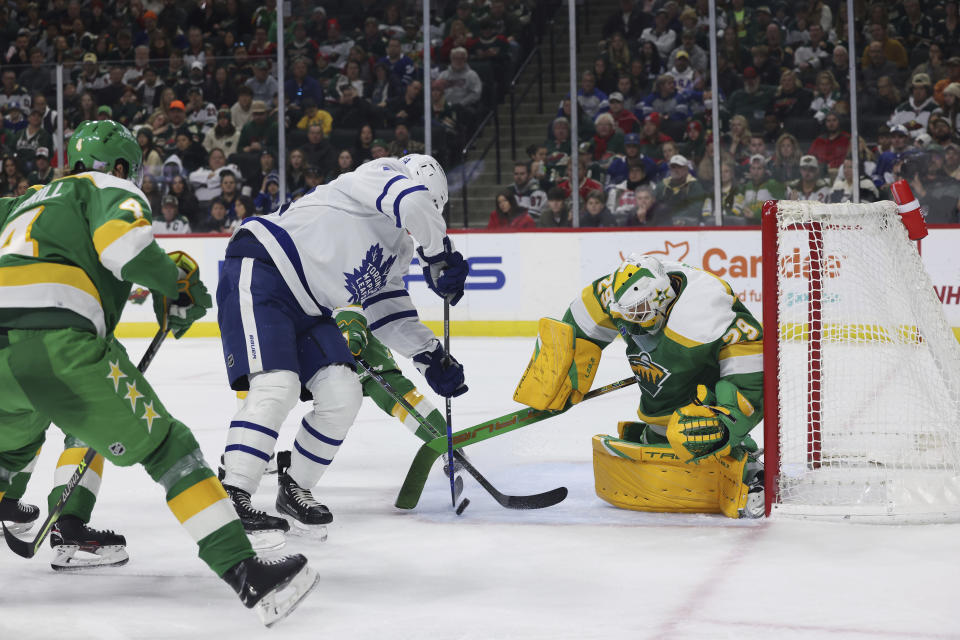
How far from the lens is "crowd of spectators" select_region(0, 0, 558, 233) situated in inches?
314

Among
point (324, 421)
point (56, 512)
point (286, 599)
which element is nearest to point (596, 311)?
point (324, 421)

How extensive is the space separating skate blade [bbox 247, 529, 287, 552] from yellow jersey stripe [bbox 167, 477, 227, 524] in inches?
26.1

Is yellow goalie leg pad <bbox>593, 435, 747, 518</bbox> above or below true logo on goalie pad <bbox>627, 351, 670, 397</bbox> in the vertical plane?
below

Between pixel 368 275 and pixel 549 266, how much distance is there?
446cm

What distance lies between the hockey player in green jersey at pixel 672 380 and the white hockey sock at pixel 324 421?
55 cm

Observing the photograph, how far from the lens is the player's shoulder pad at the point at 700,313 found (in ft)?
9.76

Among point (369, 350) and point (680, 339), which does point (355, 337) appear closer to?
point (369, 350)

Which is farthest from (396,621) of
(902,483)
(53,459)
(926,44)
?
(926,44)

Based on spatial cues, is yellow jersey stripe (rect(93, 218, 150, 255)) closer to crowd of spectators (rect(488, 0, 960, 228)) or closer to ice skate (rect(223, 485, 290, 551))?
ice skate (rect(223, 485, 290, 551))

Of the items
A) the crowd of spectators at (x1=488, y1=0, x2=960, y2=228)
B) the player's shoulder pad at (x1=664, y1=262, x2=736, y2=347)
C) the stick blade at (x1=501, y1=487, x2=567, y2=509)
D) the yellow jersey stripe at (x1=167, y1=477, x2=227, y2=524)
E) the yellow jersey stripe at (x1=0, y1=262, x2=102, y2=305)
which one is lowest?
the stick blade at (x1=501, y1=487, x2=567, y2=509)

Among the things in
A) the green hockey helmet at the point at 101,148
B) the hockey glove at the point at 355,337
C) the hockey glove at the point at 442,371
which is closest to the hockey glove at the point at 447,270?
the hockey glove at the point at 442,371

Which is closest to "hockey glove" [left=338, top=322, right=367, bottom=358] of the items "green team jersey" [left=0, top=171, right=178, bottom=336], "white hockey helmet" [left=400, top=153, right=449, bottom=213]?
"white hockey helmet" [left=400, top=153, right=449, bottom=213]

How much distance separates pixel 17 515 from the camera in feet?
9.43

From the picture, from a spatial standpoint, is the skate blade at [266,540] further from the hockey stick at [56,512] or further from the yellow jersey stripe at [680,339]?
the yellow jersey stripe at [680,339]
